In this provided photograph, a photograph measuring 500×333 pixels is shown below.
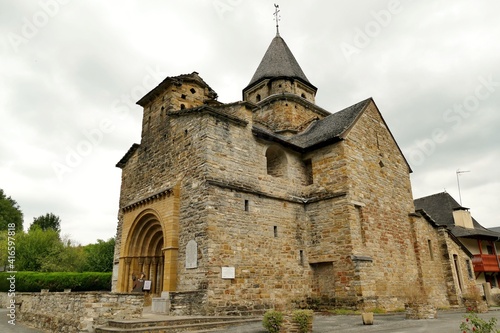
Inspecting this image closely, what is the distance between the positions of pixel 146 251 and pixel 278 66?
14.2 m

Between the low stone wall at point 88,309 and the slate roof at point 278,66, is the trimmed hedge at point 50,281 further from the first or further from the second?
the slate roof at point 278,66

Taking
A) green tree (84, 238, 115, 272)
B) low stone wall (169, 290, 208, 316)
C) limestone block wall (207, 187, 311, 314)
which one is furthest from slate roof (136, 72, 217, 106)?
green tree (84, 238, 115, 272)

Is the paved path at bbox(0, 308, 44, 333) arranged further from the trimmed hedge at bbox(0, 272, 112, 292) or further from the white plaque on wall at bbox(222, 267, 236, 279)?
the trimmed hedge at bbox(0, 272, 112, 292)

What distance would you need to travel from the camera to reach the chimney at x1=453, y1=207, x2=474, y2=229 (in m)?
26.3

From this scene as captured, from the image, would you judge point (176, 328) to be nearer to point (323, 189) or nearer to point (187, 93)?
point (323, 189)

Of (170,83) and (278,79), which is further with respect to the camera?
(278,79)

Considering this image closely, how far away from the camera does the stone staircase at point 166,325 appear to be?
319 inches

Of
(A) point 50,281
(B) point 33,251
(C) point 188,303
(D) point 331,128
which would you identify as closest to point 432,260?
(D) point 331,128

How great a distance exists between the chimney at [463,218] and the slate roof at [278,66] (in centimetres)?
1516

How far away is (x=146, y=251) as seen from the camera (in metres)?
14.4

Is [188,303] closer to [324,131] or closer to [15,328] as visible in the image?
[15,328]

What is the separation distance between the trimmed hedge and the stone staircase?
56.5ft

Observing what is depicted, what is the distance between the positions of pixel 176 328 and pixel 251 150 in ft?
23.8

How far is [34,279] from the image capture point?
893 inches
